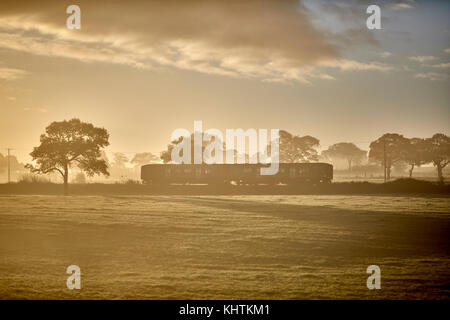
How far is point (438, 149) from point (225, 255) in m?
92.1

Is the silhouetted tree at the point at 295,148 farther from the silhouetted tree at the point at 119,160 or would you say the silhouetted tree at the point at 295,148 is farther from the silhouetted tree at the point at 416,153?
the silhouetted tree at the point at 119,160

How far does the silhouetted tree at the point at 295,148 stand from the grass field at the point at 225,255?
74268mm

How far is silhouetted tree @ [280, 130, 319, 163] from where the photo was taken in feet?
317

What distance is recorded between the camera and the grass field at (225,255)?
9.47m

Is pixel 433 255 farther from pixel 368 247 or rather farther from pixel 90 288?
pixel 90 288

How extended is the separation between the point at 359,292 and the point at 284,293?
181 centimetres

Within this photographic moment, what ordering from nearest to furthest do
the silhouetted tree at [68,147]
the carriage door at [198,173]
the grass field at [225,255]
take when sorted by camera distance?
the grass field at [225,255] → the silhouetted tree at [68,147] → the carriage door at [198,173]

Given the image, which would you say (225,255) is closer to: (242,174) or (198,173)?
(242,174)

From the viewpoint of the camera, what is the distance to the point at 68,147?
47.6 metres

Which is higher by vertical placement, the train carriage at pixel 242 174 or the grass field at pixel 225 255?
the train carriage at pixel 242 174

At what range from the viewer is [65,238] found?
52.5 ft

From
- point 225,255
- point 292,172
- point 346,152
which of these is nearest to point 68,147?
point 292,172

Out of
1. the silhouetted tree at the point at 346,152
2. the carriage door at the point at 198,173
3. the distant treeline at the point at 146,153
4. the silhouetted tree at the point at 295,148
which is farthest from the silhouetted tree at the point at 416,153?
the silhouetted tree at the point at 346,152
